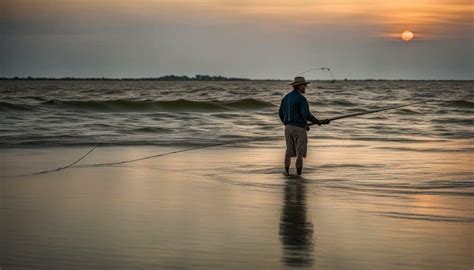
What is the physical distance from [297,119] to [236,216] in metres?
3.96

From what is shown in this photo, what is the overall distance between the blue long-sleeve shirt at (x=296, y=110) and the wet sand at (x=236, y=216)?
839mm

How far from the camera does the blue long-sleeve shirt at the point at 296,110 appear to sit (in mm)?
11359

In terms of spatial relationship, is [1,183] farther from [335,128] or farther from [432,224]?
[335,128]

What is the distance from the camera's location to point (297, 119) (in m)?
11.5

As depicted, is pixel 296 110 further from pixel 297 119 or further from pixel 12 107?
pixel 12 107

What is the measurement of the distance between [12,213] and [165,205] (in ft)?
5.23

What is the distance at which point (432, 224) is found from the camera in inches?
292

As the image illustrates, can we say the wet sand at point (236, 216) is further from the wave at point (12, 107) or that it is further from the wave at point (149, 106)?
the wave at point (149, 106)

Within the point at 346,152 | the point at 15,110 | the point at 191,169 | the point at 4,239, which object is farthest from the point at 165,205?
the point at 15,110

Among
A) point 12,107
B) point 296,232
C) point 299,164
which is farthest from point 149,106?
point 296,232

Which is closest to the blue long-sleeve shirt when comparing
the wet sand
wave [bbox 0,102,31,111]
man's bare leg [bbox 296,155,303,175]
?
man's bare leg [bbox 296,155,303,175]

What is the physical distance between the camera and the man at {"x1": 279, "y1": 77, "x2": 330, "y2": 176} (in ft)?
37.3

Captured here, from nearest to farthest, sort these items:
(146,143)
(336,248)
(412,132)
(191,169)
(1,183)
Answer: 1. (336,248)
2. (1,183)
3. (191,169)
4. (146,143)
5. (412,132)

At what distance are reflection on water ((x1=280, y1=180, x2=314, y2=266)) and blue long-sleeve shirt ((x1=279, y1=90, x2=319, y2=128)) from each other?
1.91 m
